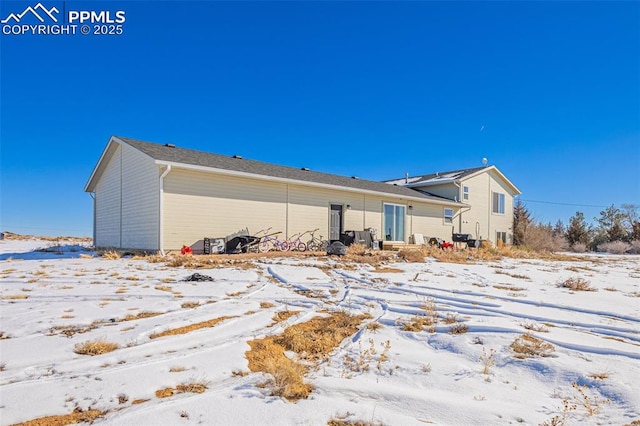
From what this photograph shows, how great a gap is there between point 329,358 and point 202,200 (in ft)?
30.8

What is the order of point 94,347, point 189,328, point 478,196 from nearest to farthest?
point 94,347, point 189,328, point 478,196

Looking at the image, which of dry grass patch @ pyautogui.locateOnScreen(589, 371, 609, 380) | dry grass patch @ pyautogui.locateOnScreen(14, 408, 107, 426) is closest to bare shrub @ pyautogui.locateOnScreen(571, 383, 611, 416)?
dry grass patch @ pyautogui.locateOnScreen(589, 371, 609, 380)

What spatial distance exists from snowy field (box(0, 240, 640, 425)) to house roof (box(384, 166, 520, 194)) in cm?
1660

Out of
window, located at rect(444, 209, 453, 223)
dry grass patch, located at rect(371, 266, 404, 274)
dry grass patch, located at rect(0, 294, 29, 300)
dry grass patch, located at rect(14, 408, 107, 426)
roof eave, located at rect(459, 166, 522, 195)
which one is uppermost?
roof eave, located at rect(459, 166, 522, 195)

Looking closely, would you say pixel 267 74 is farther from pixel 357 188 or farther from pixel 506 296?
pixel 506 296

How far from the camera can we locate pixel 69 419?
1728mm

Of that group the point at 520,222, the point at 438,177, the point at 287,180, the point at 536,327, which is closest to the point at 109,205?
the point at 287,180

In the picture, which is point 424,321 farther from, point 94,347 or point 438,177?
point 438,177

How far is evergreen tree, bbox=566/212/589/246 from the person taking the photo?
23.8 metres

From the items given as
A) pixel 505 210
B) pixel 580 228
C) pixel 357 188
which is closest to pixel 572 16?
pixel 357 188

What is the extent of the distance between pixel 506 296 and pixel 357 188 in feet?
34.1

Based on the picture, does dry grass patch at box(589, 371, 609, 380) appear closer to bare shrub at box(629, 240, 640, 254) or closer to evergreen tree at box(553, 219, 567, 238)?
bare shrub at box(629, 240, 640, 254)

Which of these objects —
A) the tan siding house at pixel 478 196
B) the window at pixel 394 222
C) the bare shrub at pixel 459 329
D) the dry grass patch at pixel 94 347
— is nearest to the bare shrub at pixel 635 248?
the tan siding house at pixel 478 196

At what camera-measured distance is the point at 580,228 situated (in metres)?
24.2
